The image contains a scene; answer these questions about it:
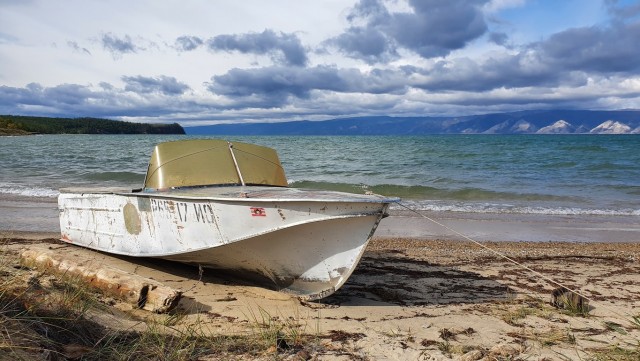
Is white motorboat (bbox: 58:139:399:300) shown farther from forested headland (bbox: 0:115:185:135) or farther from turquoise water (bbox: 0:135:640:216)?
forested headland (bbox: 0:115:185:135)

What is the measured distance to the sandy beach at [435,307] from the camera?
4.12m

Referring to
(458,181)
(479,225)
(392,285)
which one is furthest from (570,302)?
(458,181)

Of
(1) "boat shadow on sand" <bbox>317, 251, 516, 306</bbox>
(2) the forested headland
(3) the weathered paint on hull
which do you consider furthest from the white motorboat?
(2) the forested headland

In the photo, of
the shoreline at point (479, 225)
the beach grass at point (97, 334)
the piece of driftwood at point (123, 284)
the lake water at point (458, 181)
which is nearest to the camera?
the beach grass at point (97, 334)

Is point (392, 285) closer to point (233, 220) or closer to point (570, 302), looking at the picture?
point (570, 302)

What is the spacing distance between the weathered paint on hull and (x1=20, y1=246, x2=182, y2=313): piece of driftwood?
75cm

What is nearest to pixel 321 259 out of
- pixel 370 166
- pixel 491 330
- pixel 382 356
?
pixel 382 356

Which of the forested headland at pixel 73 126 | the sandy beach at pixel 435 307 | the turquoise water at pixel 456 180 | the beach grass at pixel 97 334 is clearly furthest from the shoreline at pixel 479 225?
the forested headland at pixel 73 126

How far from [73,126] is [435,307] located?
12762 centimetres

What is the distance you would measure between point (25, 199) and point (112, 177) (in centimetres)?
734

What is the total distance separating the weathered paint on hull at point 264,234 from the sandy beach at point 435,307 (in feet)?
1.14

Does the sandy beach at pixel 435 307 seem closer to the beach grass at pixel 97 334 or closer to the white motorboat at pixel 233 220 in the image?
the beach grass at pixel 97 334

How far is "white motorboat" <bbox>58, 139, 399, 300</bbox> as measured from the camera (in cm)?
475

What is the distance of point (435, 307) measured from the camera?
543cm
